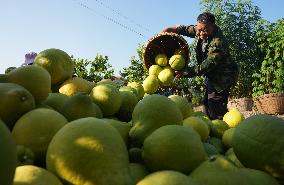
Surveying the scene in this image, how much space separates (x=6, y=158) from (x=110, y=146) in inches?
15.7

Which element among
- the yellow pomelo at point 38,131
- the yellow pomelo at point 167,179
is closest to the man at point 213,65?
the yellow pomelo at point 38,131

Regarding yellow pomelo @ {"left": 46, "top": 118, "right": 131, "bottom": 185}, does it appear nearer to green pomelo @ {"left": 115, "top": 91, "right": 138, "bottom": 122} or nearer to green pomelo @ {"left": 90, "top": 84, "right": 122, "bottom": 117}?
green pomelo @ {"left": 90, "top": 84, "right": 122, "bottom": 117}

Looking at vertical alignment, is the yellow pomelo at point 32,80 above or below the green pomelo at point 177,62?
below

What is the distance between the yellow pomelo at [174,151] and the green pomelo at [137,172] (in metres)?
0.03

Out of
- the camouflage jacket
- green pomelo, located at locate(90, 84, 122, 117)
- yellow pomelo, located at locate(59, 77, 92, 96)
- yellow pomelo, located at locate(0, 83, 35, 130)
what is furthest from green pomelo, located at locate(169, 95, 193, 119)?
the camouflage jacket

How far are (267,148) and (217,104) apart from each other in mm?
4509

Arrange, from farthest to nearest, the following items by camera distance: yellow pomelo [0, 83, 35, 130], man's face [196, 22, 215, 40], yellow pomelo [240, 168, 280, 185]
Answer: man's face [196, 22, 215, 40] → yellow pomelo [0, 83, 35, 130] → yellow pomelo [240, 168, 280, 185]

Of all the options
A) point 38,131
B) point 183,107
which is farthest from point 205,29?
point 38,131

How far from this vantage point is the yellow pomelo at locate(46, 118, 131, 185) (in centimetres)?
106

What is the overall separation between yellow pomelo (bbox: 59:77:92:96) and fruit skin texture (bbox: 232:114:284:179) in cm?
108

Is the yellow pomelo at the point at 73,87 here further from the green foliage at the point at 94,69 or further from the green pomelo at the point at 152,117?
the green foliage at the point at 94,69

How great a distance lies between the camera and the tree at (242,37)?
706 inches

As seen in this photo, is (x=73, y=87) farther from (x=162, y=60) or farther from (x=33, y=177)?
(x=162, y=60)

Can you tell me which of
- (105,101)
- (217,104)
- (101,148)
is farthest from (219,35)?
(101,148)
